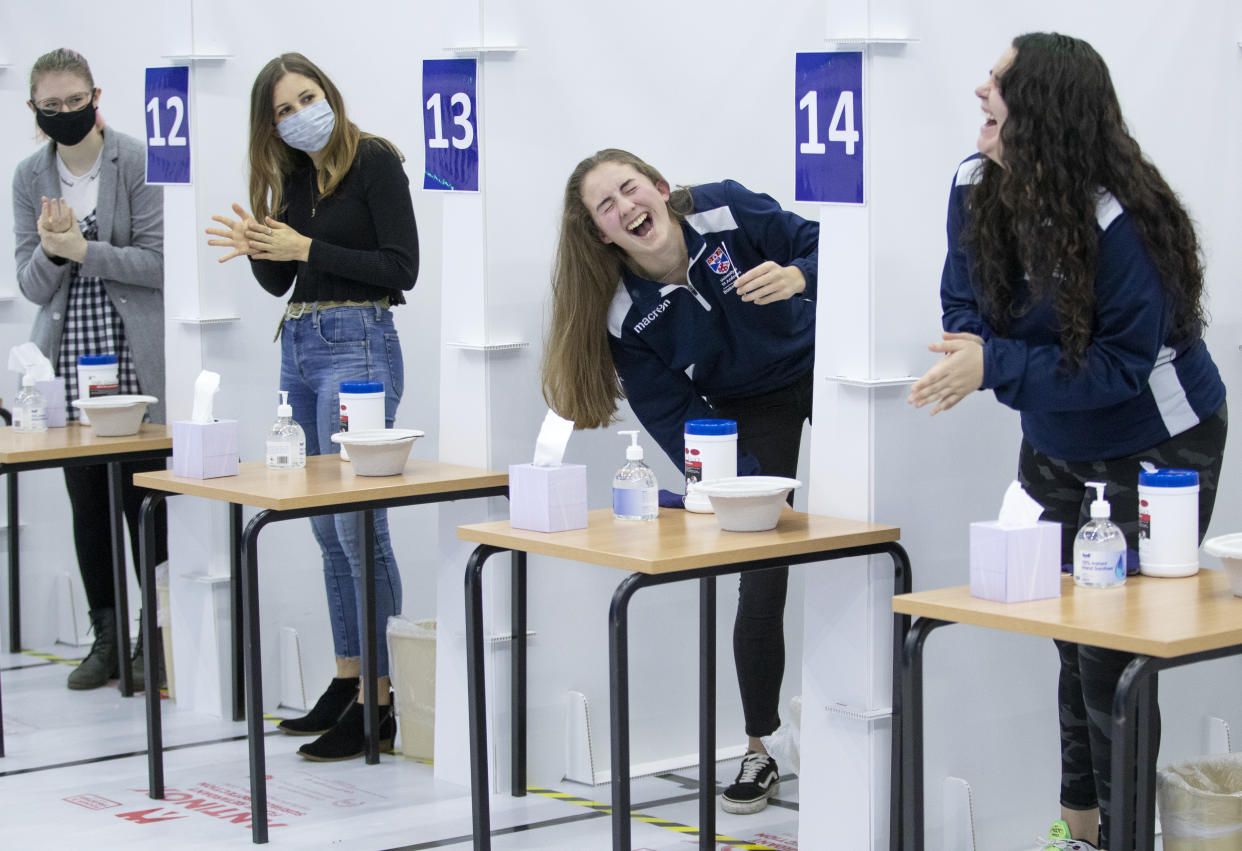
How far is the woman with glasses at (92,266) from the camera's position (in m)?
4.67

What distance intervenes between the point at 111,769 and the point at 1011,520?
8.44 ft

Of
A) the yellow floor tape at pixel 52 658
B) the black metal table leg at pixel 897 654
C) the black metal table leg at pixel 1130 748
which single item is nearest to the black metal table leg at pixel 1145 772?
the black metal table leg at pixel 1130 748

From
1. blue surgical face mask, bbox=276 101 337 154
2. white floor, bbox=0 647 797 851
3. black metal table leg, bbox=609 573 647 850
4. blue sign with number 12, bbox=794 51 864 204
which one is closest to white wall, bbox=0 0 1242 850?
blue sign with number 12, bbox=794 51 864 204

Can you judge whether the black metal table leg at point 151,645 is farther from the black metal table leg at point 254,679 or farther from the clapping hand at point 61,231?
the clapping hand at point 61,231

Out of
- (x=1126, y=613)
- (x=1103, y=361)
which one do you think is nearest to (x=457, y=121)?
(x=1103, y=361)

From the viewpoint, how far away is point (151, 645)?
12.7 feet

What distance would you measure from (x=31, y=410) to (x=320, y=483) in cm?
123

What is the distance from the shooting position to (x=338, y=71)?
4.61 meters

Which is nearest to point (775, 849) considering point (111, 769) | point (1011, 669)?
point (1011, 669)

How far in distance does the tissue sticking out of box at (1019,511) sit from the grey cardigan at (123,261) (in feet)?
9.69

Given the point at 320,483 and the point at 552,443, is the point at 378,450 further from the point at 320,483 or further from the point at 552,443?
the point at 552,443

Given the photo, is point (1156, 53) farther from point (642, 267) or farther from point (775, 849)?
point (775, 849)

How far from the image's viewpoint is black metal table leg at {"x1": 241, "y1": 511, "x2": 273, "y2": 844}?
340cm

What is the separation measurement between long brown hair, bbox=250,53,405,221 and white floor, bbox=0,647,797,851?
1.36 metres
